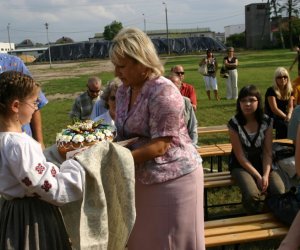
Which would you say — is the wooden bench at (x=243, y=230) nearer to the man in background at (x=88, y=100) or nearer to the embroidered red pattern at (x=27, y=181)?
the embroidered red pattern at (x=27, y=181)

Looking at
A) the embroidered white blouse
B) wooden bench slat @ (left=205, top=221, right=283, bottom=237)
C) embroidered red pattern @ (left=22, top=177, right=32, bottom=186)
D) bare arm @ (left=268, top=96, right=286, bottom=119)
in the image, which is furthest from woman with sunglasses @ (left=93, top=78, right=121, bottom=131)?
bare arm @ (left=268, top=96, right=286, bottom=119)

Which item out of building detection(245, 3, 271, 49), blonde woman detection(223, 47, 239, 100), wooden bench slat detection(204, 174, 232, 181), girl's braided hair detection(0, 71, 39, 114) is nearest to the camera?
girl's braided hair detection(0, 71, 39, 114)

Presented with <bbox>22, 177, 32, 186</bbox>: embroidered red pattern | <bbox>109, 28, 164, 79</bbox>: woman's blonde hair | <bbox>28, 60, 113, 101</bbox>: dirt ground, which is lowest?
<bbox>28, 60, 113, 101</bbox>: dirt ground

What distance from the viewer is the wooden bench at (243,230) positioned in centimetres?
342

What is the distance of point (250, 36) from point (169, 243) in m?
→ 73.7

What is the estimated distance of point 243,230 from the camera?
3.56 m

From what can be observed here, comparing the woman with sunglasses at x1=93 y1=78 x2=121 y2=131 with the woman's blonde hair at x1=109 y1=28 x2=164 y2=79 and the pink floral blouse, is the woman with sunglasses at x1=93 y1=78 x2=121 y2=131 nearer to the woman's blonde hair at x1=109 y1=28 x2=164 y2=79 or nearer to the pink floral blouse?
the pink floral blouse

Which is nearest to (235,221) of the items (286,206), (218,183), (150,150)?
(286,206)

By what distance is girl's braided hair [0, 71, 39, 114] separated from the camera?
7.06 ft

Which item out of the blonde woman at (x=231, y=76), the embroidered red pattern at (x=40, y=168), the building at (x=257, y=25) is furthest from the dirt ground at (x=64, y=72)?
the building at (x=257, y=25)

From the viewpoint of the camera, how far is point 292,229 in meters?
2.88

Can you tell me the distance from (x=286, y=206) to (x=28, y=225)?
2.29 m

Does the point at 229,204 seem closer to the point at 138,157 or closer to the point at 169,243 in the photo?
the point at 169,243

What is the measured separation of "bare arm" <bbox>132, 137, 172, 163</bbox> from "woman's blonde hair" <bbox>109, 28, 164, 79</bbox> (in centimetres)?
42
